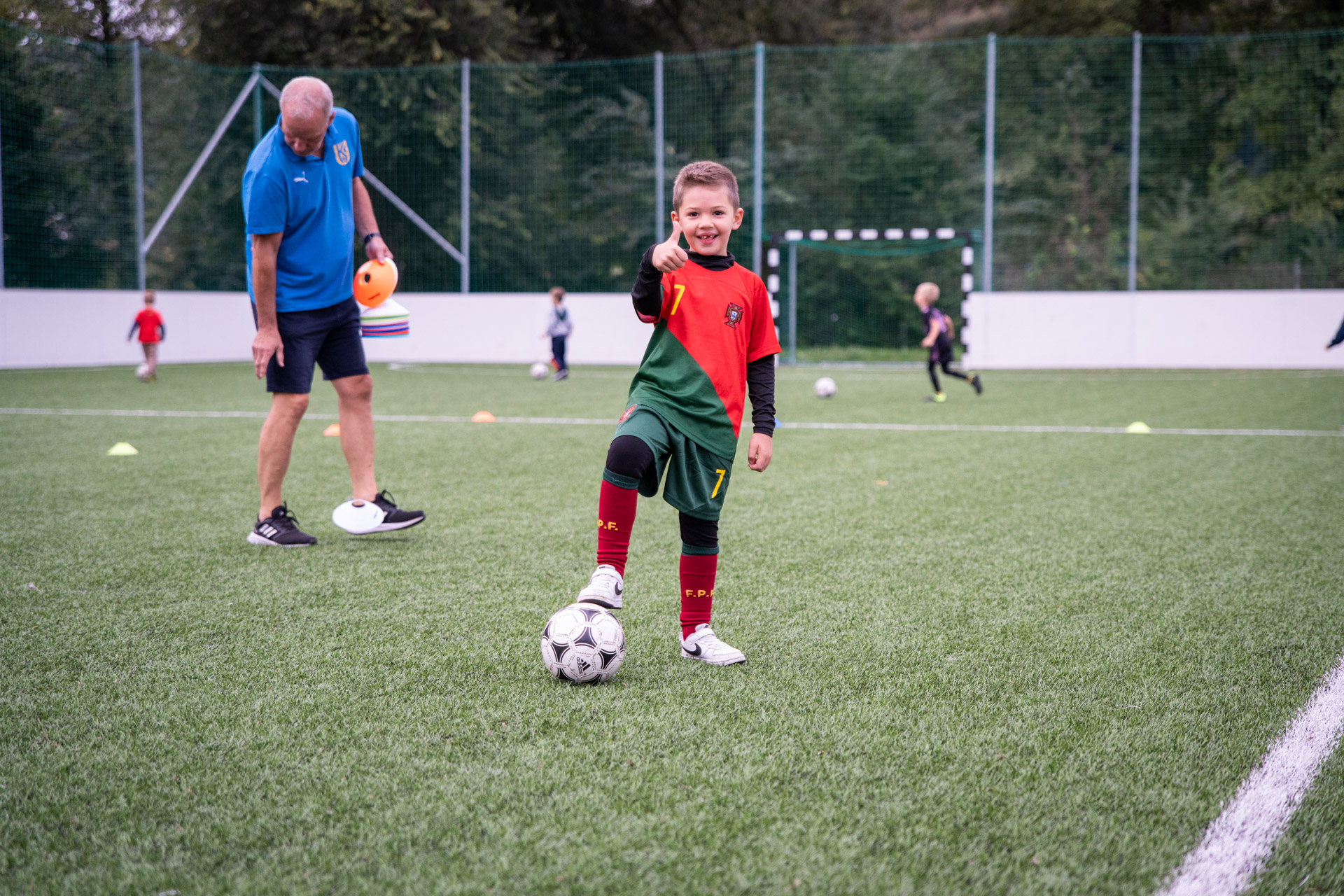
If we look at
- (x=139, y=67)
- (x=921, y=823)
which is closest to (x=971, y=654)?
(x=921, y=823)

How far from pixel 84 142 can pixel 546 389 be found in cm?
957

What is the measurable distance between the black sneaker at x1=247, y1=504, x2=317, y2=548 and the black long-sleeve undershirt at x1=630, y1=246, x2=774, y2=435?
2.11 m

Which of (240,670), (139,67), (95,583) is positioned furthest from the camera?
(139,67)

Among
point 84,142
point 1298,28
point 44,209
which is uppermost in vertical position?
point 1298,28

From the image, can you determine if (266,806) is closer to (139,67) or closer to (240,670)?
(240,670)

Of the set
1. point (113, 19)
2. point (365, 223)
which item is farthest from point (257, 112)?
point (365, 223)

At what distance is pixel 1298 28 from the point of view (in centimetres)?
2448

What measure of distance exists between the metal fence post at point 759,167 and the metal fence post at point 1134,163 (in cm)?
650

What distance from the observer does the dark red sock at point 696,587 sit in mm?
3027

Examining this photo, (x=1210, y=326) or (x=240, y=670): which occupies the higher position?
(x=1210, y=326)

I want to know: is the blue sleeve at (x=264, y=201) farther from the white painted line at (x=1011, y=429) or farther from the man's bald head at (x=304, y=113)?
the white painted line at (x=1011, y=429)

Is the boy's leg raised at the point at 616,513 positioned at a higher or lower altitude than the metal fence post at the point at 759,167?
lower

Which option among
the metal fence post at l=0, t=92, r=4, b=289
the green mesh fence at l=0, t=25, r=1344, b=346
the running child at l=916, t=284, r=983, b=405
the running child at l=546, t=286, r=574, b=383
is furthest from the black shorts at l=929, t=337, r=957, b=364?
the metal fence post at l=0, t=92, r=4, b=289

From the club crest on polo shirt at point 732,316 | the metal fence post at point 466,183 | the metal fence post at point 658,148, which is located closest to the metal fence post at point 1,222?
the metal fence post at point 466,183
